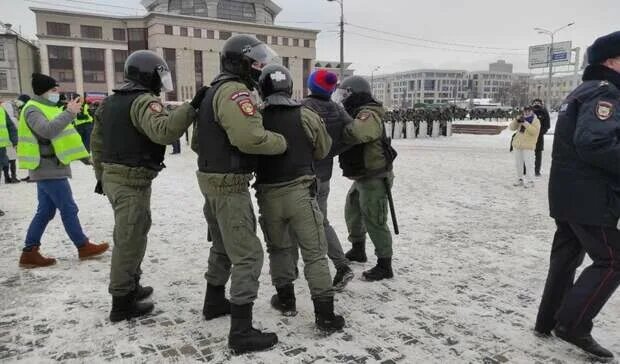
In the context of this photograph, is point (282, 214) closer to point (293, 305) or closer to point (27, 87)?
point (293, 305)

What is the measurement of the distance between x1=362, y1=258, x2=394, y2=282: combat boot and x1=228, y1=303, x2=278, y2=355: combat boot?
1392mm

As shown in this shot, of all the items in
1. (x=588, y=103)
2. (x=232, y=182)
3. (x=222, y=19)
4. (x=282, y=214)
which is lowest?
(x=282, y=214)

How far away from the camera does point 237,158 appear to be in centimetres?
276

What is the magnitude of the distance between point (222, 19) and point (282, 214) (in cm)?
6076

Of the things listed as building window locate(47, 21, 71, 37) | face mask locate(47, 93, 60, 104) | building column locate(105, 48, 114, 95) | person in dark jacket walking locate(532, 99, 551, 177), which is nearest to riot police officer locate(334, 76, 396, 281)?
face mask locate(47, 93, 60, 104)

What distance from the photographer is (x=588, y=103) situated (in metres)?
2.59

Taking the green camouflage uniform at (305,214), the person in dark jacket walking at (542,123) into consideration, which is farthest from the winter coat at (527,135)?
the green camouflage uniform at (305,214)

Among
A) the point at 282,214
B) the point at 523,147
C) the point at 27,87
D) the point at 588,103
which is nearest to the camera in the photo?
the point at 588,103

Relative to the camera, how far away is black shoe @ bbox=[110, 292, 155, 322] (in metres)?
3.21

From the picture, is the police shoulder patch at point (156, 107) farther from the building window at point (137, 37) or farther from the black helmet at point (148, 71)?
the building window at point (137, 37)

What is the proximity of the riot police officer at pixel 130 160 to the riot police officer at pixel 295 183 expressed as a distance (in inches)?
29.3

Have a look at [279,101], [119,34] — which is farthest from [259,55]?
[119,34]

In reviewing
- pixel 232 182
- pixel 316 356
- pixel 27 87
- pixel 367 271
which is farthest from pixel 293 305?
pixel 27 87

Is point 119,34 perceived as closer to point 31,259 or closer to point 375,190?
point 31,259
